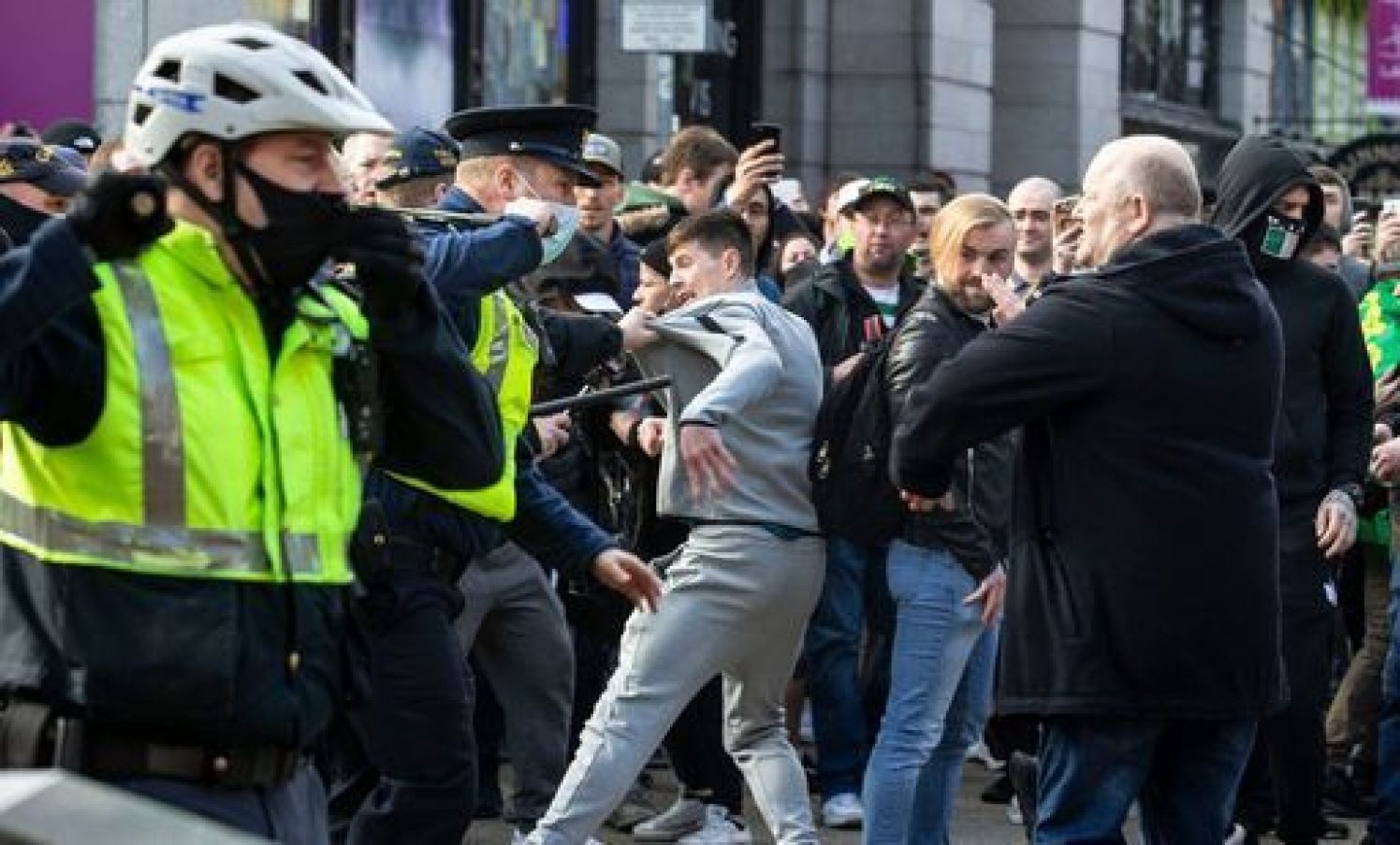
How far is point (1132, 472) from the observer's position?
7.48m

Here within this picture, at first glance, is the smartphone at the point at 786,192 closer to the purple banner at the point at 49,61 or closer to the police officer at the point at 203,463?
the purple banner at the point at 49,61

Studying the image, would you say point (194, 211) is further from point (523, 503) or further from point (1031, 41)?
point (1031, 41)

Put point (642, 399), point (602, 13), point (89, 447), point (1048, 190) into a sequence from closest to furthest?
point (89, 447), point (642, 399), point (1048, 190), point (602, 13)

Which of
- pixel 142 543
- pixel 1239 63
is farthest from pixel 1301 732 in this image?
pixel 1239 63

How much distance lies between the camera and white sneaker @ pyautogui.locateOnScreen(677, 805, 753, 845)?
10.9 metres

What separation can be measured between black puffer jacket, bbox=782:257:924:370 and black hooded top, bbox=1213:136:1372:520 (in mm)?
2076

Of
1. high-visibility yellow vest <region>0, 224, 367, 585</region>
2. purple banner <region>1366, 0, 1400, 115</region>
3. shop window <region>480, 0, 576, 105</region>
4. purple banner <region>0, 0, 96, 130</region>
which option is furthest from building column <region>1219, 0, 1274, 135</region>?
high-visibility yellow vest <region>0, 224, 367, 585</region>

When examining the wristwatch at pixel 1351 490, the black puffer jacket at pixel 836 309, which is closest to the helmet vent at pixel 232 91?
the wristwatch at pixel 1351 490

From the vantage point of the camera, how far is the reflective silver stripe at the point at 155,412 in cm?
516

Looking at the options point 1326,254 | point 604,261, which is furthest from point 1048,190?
point 604,261

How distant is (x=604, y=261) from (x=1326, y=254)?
2784 millimetres

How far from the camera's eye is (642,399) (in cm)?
1102

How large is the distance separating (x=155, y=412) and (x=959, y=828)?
6.52 metres

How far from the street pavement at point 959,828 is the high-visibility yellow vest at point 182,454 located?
5.43 m
